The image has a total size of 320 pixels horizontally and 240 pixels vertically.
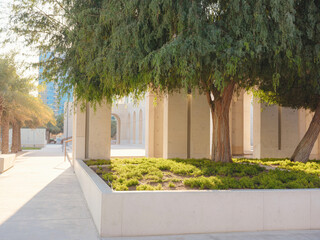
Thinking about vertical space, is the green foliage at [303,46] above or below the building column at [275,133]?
above

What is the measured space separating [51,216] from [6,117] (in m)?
16.6

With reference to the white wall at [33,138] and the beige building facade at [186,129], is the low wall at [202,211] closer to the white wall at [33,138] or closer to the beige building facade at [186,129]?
the beige building facade at [186,129]

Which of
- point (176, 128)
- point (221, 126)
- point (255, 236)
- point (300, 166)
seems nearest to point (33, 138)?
point (176, 128)

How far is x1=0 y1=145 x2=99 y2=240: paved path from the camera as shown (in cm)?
491

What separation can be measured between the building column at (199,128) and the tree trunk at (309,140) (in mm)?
4231

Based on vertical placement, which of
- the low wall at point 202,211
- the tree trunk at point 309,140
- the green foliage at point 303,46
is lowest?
the low wall at point 202,211

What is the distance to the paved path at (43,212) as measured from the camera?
4.91m

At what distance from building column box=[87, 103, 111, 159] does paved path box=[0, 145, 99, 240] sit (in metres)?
3.29

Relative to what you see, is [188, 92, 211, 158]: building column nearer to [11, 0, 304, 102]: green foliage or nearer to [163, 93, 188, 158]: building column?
[163, 93, 188, 158]: building column

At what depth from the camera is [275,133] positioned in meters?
15.9

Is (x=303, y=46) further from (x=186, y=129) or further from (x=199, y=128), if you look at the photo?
(x=186, y=129)

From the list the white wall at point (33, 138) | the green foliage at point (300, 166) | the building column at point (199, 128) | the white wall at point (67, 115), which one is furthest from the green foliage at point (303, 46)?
the white wall at point (33, 138)

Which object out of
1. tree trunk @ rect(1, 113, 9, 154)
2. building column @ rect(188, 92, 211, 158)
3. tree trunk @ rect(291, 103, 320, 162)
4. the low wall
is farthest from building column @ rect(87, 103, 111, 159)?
tree trunk @ rect(1, 113, 9, 154)

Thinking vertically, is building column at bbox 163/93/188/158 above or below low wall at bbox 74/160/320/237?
above
